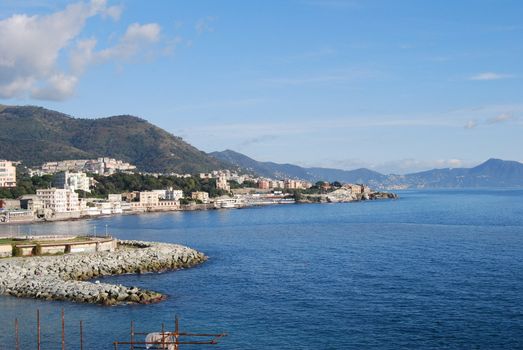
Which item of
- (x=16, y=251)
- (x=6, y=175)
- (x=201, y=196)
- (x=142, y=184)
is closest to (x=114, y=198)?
(x=6, y=175)

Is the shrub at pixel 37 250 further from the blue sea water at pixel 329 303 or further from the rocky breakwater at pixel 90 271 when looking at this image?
the blue sea water at pixel 329 303

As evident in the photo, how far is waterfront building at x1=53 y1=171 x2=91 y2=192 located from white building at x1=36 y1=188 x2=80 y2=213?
15402 mm

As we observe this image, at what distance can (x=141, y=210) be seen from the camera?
109938 mm

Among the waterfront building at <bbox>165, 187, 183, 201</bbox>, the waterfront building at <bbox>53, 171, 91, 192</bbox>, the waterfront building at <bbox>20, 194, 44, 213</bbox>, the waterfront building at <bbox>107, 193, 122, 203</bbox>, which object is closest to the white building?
the waterfront building at <bbox>20, 194, 44, 213</bbox>

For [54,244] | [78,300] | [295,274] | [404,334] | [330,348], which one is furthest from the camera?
[54,244]

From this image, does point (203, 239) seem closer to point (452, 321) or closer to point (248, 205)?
point (452, 321)

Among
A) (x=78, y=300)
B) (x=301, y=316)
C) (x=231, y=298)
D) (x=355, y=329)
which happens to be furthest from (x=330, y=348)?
(x=78, y=300)

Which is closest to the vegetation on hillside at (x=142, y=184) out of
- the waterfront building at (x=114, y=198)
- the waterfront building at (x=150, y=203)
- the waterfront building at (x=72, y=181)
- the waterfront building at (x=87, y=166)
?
the waterfront building at (x=72, y=181)

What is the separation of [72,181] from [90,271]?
268ft

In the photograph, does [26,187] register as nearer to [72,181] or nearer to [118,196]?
[72,181]

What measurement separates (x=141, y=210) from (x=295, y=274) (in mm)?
79985

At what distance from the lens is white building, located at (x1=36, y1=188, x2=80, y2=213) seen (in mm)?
89562

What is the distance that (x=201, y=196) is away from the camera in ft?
415

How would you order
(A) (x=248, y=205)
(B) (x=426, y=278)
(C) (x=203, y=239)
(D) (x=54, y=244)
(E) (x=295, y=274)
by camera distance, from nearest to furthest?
(B) (x=426, y=278), (E) (x=295, y=274), (D) (x=54, y=244), (C) (x=203, y=239), (A) (x=248, y=205)
